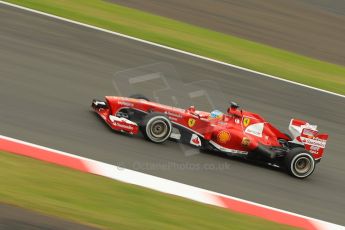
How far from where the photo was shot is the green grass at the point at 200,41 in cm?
1509

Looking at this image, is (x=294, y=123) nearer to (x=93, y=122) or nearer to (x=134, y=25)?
(x=93, y=122)

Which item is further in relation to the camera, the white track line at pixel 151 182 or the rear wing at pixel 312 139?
the rear wing at pixel 312 139

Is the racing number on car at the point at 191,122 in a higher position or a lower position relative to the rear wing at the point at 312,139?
lower

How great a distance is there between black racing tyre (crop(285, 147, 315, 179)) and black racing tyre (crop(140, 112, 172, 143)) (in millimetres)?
1900

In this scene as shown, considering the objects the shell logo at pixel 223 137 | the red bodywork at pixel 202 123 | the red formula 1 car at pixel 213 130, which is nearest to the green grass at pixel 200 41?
the red formula 1 car at pixel 213 130

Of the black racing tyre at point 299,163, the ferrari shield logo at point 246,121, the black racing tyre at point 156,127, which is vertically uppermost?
the ferrari shield logo at point 246,121

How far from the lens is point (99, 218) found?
6.71 meters

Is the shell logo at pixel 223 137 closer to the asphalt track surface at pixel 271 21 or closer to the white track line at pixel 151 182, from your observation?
the white track line at pixel 151 182

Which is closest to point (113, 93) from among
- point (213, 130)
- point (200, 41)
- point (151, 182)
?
point (213, 130)

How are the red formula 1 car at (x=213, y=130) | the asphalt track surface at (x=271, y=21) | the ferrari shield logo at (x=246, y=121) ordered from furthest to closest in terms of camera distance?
the asphalt track surface at (x=271, y=21)
the ferrari shield logo at (x=246, y=121)
the red formula 1 car at (x=213, y=130)

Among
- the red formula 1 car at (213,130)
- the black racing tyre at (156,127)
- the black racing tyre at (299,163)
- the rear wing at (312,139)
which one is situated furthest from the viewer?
the rear wing at (312,139)

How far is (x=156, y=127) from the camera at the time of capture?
9.89 meters

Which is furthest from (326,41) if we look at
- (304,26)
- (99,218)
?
(99,218)

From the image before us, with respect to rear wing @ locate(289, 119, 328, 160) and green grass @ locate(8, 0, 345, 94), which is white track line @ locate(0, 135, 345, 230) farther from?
green grass @ locate(8, 0, 345, 94)
